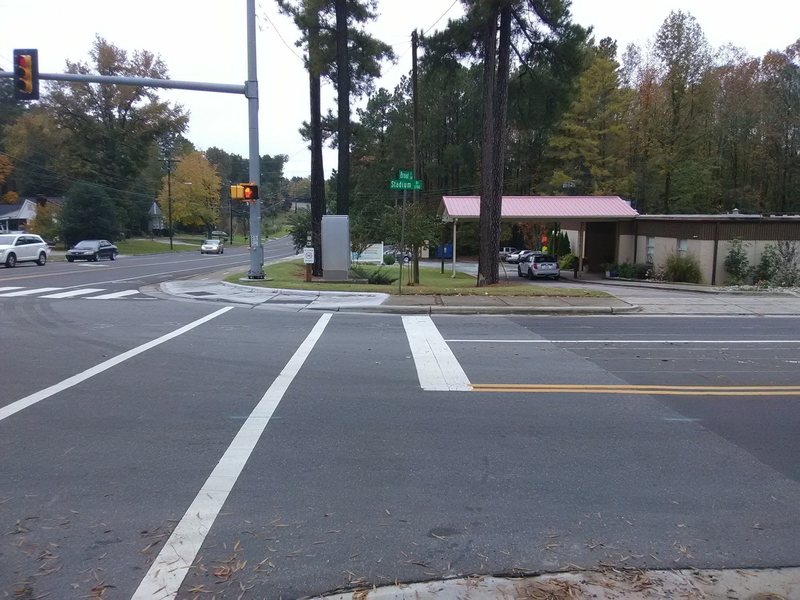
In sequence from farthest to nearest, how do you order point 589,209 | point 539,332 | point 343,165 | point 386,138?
1. point 386,138
2. point 589,209
3. point 343,165
4. point 539,332


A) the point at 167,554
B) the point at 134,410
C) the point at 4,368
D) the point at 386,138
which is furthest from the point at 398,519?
the point at 386,138

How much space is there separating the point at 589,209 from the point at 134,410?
114ft

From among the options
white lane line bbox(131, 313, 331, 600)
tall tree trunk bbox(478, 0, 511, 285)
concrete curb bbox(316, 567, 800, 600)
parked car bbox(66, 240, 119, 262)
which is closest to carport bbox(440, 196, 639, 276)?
tall tree trunk bbox(478, 0, 511, 285)

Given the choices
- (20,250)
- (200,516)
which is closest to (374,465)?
(200,516)

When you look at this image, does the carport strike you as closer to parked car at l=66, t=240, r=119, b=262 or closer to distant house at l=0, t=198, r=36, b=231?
parked car at l=66, t=240, r=119, b=262

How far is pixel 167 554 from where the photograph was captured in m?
3.92

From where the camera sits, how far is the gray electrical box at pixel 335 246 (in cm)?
2366

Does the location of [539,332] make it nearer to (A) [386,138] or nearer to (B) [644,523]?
(B) [644,523]

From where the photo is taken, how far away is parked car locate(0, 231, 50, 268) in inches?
1304

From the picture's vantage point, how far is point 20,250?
34.3 metres

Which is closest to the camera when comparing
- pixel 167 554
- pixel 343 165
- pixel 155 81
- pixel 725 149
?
pixel 167 554

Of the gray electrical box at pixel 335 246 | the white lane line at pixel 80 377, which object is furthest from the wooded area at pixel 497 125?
the white lane line at pixel 80 377

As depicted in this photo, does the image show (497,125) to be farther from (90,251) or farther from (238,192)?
(90,251)

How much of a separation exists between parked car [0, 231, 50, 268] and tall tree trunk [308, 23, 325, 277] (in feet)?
52.0
